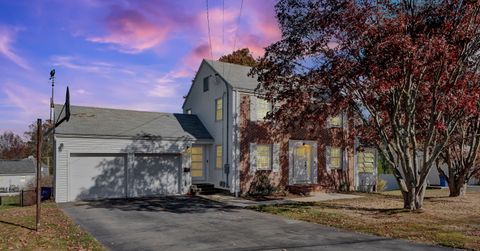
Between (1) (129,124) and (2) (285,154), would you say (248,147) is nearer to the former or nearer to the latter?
(2) (285,154)

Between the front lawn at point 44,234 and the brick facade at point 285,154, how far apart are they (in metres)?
9.27

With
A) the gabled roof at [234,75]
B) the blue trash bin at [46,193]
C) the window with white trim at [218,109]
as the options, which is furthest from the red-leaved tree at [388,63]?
the blue trash bin at [46,193]

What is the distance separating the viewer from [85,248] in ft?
29.5

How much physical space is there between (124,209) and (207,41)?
8.99 metres

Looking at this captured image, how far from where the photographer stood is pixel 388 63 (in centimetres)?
1278

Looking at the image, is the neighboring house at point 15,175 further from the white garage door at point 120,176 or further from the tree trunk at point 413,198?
the tree trunk at point 413,198

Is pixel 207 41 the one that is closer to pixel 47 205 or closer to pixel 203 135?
pixel 203 135

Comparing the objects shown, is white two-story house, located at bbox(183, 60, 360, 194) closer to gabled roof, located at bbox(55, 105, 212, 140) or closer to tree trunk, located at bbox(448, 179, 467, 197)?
gabled roof, located at bbox(55, 105, 212, 140)

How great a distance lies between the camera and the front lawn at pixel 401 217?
34.8 ft

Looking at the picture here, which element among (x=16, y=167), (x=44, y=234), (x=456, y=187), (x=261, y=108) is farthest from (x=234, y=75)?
(x=16, y=167)

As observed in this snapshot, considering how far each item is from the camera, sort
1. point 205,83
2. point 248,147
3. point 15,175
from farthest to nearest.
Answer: point 15,175
point 205,83
point 248,147

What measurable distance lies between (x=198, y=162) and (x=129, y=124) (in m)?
4.34

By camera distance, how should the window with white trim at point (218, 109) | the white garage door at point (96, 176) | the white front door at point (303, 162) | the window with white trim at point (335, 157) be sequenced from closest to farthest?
the white garage door at point (96, 176), the window with white trim at point (218, 109), the white front door at point (303, 162), the window with white trim at point (335, 157)

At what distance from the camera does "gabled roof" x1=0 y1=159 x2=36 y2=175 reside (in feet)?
186
